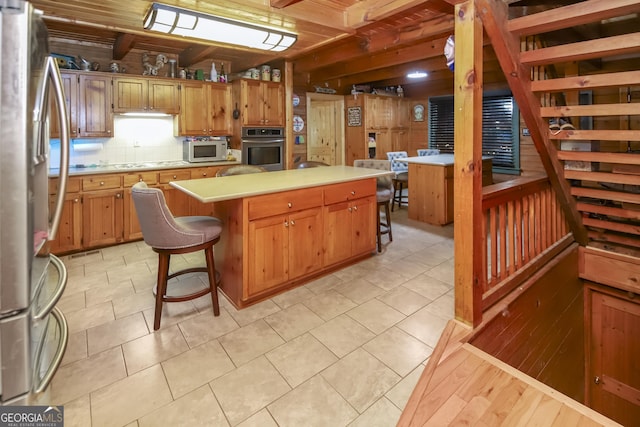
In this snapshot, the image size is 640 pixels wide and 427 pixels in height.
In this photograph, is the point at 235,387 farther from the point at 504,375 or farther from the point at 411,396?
the point at 504,375

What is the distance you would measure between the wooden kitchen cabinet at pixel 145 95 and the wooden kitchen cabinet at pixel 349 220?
2862mm

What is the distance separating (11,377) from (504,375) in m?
2.10

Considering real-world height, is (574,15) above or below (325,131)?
below


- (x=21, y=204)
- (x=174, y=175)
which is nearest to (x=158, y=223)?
(x=21, y=204)

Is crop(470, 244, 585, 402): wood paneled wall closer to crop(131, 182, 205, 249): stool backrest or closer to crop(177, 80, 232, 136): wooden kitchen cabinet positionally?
crop(131, 182, 205, 249): stool backrest

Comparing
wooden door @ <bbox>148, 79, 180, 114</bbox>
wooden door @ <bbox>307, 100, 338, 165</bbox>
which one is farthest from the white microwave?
wooden door @ <bbox>307, 100, 338, 165</bbox>

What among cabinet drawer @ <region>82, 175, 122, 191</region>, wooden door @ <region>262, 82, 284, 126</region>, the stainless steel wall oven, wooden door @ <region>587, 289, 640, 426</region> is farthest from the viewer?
wooden door @ <region>262, 82, 284, 126</region>

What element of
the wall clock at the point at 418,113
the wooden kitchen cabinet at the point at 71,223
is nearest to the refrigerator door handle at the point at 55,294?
the wooden kitchen cabinet at the point at 71,223

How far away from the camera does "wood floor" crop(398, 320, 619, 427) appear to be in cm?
160

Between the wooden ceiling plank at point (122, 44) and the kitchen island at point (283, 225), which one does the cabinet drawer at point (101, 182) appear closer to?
the wooden ceiling plank at point (122, 44)

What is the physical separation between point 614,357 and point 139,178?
551 cm

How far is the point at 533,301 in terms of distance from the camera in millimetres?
2746

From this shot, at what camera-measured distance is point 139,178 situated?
4.19 metres

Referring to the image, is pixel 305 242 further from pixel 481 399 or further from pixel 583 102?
pixel 583 102
